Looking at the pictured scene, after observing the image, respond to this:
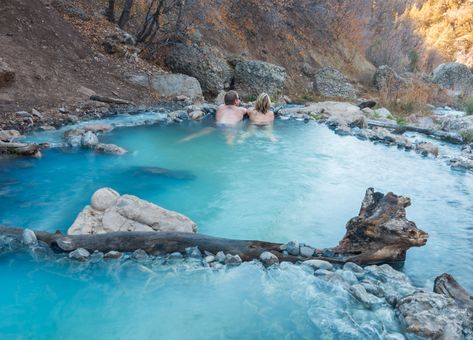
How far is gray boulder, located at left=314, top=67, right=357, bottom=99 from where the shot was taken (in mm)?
14977

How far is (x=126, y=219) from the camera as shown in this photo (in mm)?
3635

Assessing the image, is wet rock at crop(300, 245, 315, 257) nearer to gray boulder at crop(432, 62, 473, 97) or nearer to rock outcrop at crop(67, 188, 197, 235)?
rock outcrop at crop(67, 188, 197, 235)

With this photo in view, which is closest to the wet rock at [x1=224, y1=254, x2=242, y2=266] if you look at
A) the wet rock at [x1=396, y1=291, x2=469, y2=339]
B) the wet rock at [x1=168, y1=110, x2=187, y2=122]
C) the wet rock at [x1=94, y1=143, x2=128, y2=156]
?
the wet rock at [x1=396, y1=291, x2=469, y2=339]

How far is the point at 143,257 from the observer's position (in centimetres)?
321

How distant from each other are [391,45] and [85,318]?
20242 mm

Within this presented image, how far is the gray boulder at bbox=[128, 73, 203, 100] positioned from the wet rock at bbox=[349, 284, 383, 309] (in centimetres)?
Result: 814

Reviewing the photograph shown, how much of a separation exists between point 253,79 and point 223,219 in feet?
27.7

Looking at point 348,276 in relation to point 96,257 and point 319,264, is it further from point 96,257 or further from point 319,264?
point 96,257

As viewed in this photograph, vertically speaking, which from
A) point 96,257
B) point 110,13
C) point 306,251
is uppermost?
point 110,13

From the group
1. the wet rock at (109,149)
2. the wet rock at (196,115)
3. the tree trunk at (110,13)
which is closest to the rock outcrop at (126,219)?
the wet rock at (109,149)

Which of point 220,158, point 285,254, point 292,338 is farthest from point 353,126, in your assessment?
point 292,338

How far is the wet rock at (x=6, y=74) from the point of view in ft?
24.0

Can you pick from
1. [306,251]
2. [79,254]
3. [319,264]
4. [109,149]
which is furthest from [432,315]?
[109,149]

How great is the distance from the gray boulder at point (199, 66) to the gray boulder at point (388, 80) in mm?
6132
